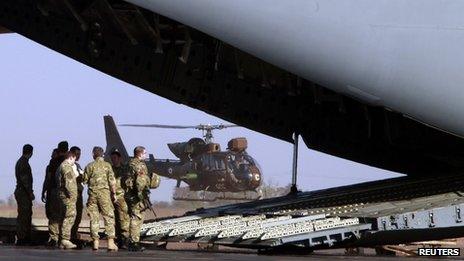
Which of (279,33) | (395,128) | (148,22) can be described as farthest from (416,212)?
(148,22)

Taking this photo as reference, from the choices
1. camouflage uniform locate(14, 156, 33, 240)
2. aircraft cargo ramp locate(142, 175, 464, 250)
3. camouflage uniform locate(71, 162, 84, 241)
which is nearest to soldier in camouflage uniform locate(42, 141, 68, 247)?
camouflage uniform locate(14, 156, 33, 240)

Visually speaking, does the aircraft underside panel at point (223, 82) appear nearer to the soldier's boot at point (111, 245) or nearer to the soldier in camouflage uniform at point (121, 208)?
the soldier in camouflage uniform at point (121, 208)

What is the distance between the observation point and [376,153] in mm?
21922

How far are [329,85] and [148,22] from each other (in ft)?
15.3

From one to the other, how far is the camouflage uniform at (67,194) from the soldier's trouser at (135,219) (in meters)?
0.98

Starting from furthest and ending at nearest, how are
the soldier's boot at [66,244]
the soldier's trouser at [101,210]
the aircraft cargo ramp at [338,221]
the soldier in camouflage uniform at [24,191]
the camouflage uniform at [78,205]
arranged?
the soldier in camouflage uniform at [24,191], the camouflage uniform at [78,205], the soldier's boot at [66,244], the soldier's trouser at [101,210], the aircraft cargo ramp at [338,221]

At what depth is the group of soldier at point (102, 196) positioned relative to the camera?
56.9 feet

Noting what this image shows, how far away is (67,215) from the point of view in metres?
17.6

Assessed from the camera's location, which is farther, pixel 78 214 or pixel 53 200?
pixel 78 214

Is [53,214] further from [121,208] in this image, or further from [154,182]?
[154,182]

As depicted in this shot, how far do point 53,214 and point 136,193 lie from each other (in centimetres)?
183

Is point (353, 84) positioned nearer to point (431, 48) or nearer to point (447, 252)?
point (431, 48)

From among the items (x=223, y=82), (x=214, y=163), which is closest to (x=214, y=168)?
(x=214, y=163)

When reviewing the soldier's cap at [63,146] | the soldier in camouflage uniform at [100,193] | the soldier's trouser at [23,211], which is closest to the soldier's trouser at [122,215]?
the soldier in camouflage uniform at [100,193]
